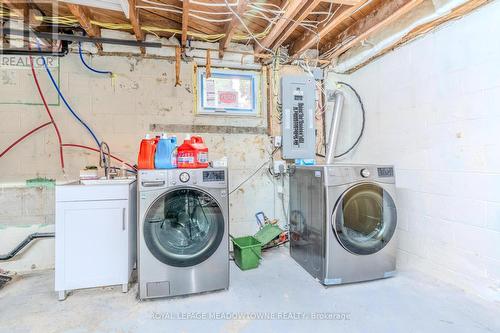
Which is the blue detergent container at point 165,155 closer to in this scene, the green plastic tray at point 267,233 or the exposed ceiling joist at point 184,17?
the exposed ceiling joist at point 184,17

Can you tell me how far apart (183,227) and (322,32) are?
6.92 ft

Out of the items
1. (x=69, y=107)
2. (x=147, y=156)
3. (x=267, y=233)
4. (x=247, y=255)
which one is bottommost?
(x=247, y=255)

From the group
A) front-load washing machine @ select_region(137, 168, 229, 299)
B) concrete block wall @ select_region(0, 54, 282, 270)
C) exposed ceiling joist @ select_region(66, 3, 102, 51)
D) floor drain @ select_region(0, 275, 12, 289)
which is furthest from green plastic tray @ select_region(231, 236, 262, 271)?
exposed ceiling joist @ select_region(66, 3, 102, 51)

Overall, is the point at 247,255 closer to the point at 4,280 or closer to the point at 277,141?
the point at 277,141

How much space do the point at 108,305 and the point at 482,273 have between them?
8.71 feet

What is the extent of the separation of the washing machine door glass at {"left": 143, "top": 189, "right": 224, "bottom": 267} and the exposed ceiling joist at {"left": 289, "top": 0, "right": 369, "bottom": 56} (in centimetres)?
178

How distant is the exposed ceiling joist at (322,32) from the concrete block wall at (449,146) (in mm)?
735

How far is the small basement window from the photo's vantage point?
2.94 meters

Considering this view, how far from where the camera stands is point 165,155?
6.59 feet

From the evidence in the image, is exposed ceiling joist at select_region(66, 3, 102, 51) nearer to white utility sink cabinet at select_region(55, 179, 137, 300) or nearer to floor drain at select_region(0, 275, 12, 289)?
white utility sink cabinet at select_region(55, 179, 137, 300)

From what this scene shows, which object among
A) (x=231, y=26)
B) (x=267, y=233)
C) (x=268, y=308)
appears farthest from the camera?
(x=267, y=233)

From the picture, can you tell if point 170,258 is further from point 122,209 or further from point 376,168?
point 376,168

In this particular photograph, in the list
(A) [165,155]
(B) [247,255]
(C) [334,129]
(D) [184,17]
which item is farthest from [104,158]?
(C) [334,129]

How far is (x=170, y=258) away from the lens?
196cm
